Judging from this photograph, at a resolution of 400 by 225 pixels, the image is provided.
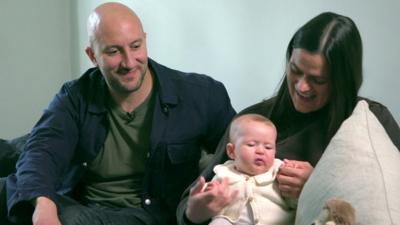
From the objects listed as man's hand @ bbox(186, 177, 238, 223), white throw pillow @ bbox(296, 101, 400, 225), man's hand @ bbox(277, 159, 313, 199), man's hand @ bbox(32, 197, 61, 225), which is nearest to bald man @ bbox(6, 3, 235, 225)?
man's hand @ bbox(32, 197, 61, 225)

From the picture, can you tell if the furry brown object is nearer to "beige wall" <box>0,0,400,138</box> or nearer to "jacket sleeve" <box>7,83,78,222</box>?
"beige wall" <box>0,0,400,138</box>

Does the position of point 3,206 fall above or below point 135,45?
below

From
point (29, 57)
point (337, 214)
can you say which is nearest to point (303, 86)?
point (337, 214)

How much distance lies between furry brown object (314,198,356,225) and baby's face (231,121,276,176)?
13.5 inches

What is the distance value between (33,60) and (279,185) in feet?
7.70

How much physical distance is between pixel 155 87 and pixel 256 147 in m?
0.66

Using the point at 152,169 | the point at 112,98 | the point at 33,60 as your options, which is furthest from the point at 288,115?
the point at 33,60

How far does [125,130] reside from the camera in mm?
1818

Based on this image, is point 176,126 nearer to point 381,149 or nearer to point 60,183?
point 60,183

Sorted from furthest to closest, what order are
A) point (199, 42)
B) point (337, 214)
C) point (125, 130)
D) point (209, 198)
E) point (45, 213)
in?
point (199, 42)
point (125, 130)
point (45, 213)
point (209, 198)
point (337, 214)

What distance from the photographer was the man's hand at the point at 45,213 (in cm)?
147

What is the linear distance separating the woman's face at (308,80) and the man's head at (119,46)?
579 millimetres

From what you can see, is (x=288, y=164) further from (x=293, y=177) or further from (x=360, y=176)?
(x=360, y=176)

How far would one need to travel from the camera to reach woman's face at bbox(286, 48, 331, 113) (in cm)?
135
